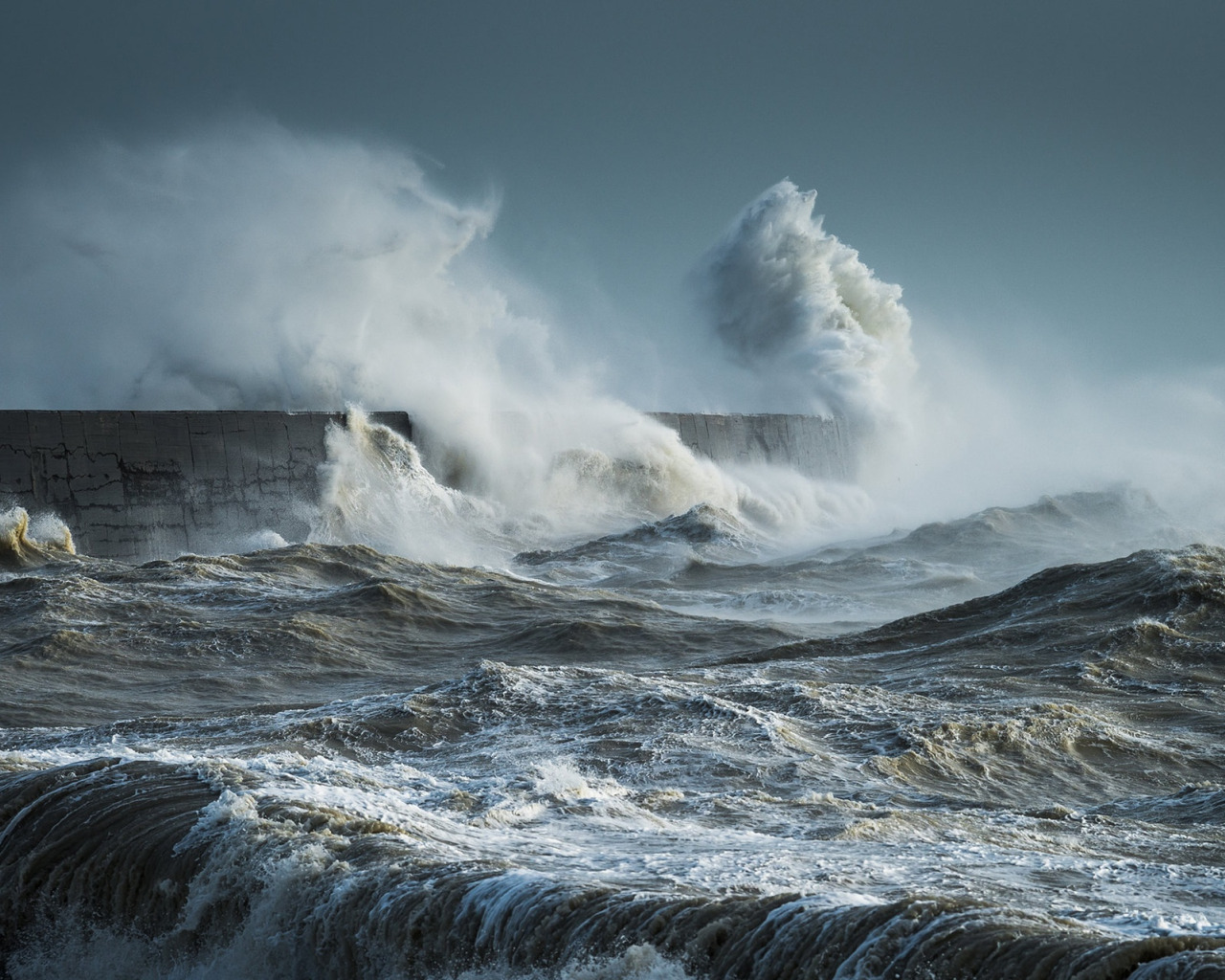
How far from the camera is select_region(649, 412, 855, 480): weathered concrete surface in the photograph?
21.6 metres

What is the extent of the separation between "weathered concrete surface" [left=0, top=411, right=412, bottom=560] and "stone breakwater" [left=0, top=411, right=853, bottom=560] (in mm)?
11

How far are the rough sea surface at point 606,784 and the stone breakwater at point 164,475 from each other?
394cm

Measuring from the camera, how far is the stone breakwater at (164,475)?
525 inches

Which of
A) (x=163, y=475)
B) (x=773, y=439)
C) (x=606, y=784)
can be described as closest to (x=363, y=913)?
(x=606, y=784)

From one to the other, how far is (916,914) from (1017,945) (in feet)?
0.62

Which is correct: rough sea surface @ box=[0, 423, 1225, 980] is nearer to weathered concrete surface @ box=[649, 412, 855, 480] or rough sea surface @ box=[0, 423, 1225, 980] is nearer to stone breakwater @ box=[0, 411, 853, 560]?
stone breakwater @ box=[0, 411, 853, 560]

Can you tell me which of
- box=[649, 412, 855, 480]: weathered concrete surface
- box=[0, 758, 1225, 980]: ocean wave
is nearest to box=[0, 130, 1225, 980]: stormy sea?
box=[0, 758, 1225, 980]: ocean wave

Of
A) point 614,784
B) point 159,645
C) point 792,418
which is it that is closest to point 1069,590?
point 614,784

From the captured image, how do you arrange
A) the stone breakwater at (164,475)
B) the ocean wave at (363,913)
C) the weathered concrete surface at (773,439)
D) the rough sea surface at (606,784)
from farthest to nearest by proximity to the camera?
1. the weathered concrete surface at (773,439)
2. the stone breakwater at (164,475)
3. the rough sea surface at (606,784)
4. the ocean wave at (363,913)

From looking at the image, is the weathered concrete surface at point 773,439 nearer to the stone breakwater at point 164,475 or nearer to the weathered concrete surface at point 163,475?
the stone breakwater at point 164,475

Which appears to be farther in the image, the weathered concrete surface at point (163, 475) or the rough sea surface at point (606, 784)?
the weathered concrete surface at point (163, 475)

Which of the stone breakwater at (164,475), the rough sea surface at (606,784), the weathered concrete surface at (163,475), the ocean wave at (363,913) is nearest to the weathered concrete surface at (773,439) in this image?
the stone breakwater at (164,475)

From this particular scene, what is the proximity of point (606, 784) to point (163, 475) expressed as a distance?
11.4m

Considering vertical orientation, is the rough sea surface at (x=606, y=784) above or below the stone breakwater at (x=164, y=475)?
below
